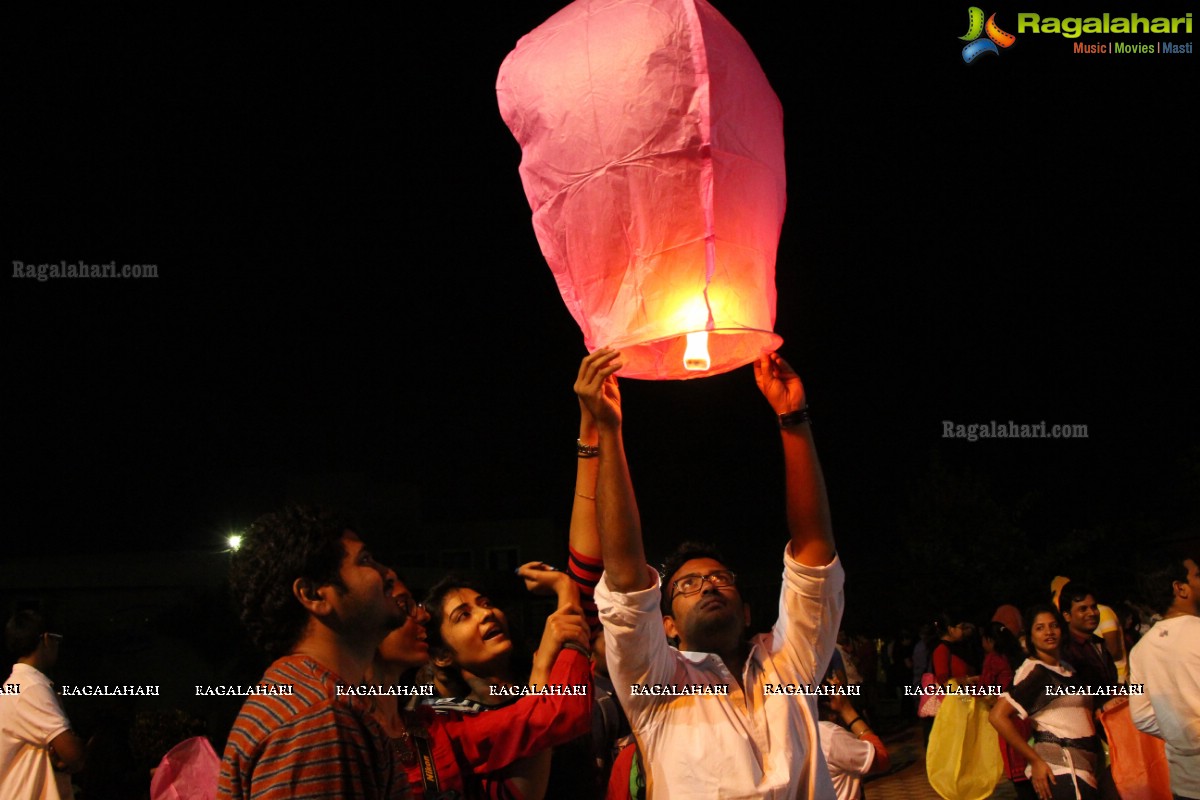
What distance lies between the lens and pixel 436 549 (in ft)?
116

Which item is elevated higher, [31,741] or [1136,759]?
[31,741]

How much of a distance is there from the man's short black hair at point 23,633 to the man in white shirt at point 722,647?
4434 millimetres

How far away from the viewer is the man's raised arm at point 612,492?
2775mm

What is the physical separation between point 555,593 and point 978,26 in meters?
7.53

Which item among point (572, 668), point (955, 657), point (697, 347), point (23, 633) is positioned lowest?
point (955, 657)

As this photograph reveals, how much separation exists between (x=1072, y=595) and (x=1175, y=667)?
203cm

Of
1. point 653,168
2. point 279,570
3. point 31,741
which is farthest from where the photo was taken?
point 31,741

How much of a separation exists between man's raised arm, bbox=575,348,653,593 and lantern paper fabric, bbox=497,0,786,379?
0.11m

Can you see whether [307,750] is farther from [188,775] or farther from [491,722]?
[188,775]

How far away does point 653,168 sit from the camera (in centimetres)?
274

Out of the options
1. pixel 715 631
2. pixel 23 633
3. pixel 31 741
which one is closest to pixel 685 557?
pixel 715 631

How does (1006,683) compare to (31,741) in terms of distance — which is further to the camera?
(1006,683)

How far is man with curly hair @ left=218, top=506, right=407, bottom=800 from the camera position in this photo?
1.89 m

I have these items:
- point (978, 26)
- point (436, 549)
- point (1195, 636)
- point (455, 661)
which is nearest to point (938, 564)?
point (436, 549)
